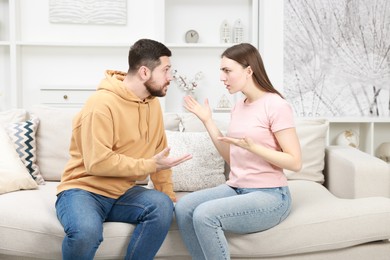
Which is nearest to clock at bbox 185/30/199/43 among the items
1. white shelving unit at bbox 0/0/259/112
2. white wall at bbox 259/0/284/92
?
white shelving unit at bbox 0/0/259/112

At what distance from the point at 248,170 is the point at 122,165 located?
525mm

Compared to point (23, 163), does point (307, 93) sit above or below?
above

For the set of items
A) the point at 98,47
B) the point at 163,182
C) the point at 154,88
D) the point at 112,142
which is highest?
the point at 98,47

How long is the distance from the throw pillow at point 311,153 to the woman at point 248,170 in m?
0.62

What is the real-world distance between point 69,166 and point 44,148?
600 millimetres

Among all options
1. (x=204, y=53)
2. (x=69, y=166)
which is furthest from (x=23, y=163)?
(x=204, y=53)

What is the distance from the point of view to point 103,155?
2260mm

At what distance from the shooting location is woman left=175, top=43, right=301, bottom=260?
7.29 ft

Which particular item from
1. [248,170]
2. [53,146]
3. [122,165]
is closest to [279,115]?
[248,170]

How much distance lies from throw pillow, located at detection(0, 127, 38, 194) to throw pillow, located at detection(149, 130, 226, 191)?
0.60 metres

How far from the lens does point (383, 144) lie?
432cm

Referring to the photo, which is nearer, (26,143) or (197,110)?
(197,110)

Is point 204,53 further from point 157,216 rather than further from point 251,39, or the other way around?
point 157,216

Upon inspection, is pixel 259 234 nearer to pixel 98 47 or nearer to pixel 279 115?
pixel 279 115
